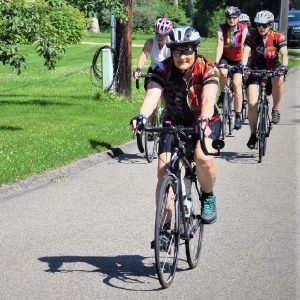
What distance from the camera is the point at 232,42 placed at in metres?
15.6

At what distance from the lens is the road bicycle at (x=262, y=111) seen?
41.4ft

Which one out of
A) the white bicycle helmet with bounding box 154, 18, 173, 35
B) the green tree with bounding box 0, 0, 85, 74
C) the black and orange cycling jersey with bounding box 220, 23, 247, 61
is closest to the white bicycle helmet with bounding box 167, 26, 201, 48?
the white bicycle helmet with bounding box 154, 18, 173, 35

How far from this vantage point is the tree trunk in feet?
66.0

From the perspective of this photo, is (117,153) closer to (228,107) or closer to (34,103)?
(228,107)

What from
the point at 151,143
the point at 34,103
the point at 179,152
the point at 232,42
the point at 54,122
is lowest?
A: the point at 34,103

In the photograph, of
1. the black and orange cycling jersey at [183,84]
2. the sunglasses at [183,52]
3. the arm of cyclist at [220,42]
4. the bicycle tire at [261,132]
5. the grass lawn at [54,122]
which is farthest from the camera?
the arm of cyclist at [220,42]

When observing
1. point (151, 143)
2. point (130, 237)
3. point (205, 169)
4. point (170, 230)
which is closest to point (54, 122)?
point (151, 143)

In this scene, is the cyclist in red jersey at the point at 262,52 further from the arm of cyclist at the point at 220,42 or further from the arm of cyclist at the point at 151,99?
the arm of cyclist at the point at 151,99

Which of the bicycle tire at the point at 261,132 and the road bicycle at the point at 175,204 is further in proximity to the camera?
the bicycle tire at the point at 261,132

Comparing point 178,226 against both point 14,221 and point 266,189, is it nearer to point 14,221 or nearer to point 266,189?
point 14,221

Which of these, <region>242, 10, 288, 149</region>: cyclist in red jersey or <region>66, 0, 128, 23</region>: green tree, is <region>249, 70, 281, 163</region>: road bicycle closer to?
<region>242, 10, 288, 149</region>: cyclist in red jersey

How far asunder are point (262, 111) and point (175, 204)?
258 inches

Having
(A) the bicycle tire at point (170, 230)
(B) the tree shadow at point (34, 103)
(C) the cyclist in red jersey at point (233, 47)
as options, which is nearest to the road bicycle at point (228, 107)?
(C) the cyclist in red jersey at point (233, 47)

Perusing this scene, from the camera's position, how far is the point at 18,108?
18859mm
